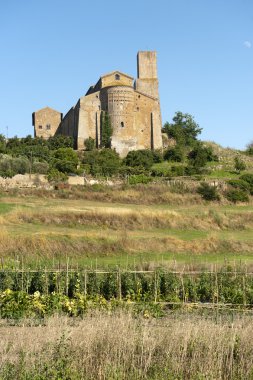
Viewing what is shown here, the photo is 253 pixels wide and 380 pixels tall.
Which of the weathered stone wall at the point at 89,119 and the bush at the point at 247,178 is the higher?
the weathered stone wall at the point at 89,119

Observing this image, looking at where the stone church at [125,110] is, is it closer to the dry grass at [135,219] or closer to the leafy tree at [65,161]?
the leafy tree at [65,161]

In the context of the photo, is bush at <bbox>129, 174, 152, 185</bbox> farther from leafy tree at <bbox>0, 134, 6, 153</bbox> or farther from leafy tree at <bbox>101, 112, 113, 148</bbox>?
leafy tree at <bbox>0, 134, 6, 153</bbox>

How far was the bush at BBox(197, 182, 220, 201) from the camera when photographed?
4241 cm

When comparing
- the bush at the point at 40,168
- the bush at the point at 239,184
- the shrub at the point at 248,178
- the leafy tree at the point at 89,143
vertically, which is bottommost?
the bush at the point at 239,184

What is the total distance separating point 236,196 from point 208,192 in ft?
6.89

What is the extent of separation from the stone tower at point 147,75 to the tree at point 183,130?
3.95 meters

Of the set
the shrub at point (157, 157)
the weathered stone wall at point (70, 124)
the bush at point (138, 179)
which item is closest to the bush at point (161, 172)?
the bush at point (138, 179)

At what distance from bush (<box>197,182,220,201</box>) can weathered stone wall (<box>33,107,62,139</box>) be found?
1134 inches

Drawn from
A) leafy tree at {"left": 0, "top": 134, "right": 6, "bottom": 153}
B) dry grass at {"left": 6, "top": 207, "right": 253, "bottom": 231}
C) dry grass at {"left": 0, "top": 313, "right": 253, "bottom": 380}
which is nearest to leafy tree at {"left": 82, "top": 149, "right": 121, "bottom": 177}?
leafy tree at {"left": 0, "top": 134, "right": 6, "bottom": 153}

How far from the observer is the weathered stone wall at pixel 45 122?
221ft

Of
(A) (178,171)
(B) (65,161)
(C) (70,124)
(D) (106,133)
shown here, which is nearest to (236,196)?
(A) (178,171)

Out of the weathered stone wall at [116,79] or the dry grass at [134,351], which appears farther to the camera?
the weathered stone wall at [116,79]

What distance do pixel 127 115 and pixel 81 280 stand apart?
4413 centimetres

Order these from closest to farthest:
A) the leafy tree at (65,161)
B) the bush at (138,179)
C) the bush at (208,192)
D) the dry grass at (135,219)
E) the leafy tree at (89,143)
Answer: the dry grass at (135,219) < the bush at (208,192) < the bush at (138,179) < the leafy tree at (65,161) < the leafy tree at (89,143)
